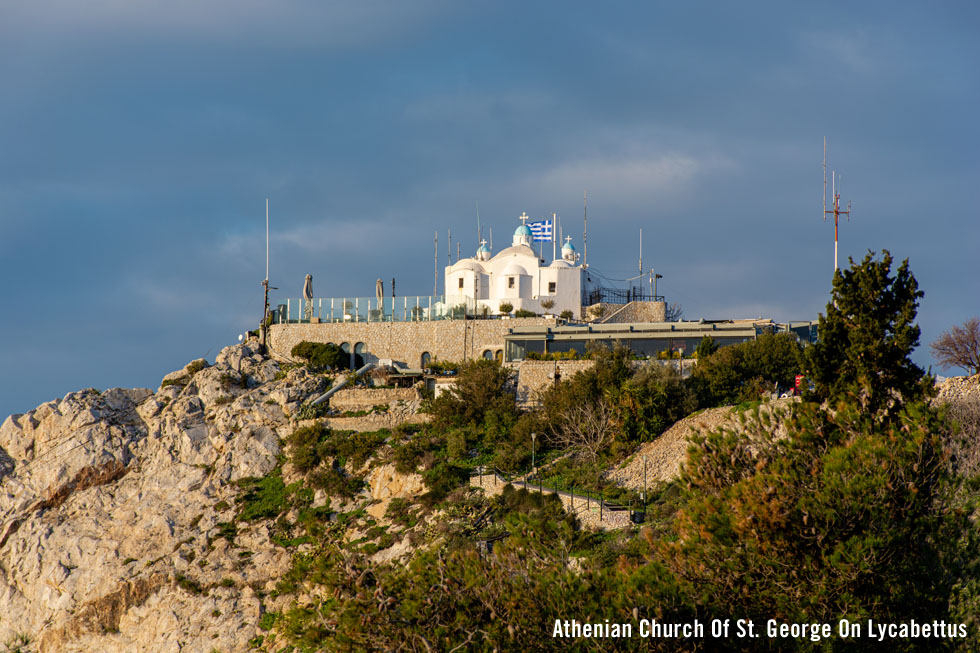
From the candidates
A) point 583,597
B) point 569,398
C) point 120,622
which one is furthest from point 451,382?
point 583,597

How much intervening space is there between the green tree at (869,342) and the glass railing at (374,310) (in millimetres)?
33830

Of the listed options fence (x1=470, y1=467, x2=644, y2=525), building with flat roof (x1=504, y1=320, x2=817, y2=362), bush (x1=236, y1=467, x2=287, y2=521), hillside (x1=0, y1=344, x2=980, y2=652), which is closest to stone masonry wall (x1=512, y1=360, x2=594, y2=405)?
building with flat roof (x1=504, y1=320, x2=817, y2=362)

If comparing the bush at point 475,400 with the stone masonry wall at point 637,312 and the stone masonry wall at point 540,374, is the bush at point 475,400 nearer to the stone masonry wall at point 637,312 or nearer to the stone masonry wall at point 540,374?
the stone masonry wall at point 540,374

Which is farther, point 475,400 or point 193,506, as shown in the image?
point 475,400

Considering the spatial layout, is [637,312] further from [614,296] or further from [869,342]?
[869,342]

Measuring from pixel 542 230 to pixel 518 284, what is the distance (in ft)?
20.9

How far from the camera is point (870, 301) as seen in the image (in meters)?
27.0

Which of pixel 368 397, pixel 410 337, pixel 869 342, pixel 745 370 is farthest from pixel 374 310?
pixel 869 342

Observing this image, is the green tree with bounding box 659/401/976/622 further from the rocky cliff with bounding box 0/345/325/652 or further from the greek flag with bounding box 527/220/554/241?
the greek flag with bounding box 527/220/554/241

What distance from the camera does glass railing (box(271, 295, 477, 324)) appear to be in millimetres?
60625

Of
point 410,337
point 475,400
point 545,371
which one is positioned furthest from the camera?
point 410,337

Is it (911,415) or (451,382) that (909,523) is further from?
(451,382)

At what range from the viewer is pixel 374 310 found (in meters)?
61.8

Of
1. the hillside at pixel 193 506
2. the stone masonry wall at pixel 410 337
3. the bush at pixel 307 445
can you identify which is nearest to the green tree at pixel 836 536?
the hillside at pixel 193 506
